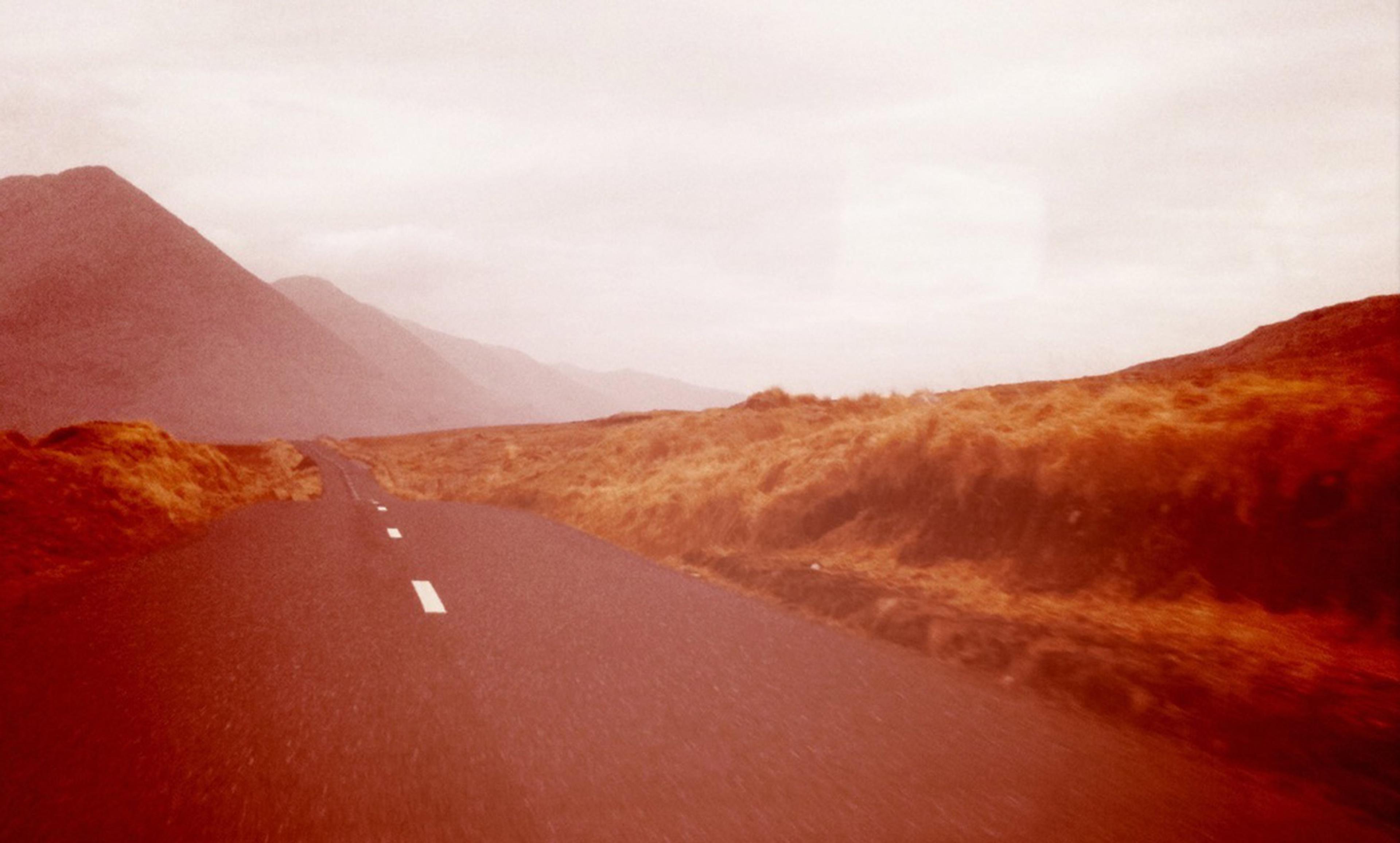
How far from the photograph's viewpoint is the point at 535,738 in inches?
153

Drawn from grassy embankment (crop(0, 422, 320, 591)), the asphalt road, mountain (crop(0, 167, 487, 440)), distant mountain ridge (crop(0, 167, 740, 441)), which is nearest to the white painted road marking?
the asphalt road

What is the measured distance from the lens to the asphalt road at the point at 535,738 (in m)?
3.04

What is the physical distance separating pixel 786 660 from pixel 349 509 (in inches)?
524

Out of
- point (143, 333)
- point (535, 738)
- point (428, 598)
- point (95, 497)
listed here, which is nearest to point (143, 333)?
point (143, 333)

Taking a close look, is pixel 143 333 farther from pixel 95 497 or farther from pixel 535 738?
pixel 535 738

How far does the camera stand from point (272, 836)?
2.80m

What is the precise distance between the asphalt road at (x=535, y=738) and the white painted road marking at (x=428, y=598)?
9 cm

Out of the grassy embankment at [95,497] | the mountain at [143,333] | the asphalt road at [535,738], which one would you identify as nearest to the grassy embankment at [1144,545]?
the asphalt road at [535,738]

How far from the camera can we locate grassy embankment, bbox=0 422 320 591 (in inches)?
322

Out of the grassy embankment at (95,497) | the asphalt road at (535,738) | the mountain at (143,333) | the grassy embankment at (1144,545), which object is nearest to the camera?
the asphalt road at (535,738)

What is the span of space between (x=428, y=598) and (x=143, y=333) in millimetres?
183835

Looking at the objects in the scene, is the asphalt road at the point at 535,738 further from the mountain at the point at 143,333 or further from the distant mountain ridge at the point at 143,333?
the distant mountain ridge at the point at 143,333

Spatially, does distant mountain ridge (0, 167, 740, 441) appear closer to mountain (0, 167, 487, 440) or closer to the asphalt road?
mountain (0, 167, 487, 440)

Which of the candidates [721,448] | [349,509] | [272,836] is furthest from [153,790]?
[721,448]
